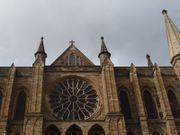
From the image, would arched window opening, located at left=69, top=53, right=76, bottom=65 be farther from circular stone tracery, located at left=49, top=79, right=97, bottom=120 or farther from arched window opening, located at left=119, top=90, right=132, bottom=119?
arched window opening, located at left=119, top=90, right=132, bottom=119

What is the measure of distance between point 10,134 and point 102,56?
440 inches

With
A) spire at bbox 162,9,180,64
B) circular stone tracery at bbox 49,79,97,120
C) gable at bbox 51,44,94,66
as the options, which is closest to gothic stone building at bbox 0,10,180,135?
circular stone tracery at bbox 49,79,97,120

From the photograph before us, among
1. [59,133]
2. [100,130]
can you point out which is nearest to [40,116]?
[59,133]

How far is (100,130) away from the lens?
2394cm

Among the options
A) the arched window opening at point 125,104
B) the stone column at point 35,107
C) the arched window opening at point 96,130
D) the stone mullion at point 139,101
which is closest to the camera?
the stone column at point 35,107

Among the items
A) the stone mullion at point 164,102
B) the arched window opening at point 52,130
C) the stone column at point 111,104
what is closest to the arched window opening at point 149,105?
the stone mullion at point 164,102

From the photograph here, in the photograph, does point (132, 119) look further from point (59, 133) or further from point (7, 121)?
point (7, 121)

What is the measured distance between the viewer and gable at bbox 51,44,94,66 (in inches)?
1173

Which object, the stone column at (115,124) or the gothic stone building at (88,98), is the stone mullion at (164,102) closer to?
the gothic stone building at (88,98)

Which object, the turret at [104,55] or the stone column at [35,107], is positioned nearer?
the stone column at [35,107]

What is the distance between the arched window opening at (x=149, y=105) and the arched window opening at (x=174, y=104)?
174 centimetres

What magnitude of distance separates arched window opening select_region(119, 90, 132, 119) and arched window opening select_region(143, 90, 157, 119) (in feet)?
5.74

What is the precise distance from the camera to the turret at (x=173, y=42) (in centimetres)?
2970

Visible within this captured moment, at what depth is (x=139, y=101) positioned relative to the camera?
25875 millimetres
